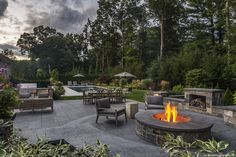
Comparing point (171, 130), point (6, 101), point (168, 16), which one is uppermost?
point (168, 16)

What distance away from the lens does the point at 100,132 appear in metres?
6.90

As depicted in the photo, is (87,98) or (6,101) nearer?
(6,101)

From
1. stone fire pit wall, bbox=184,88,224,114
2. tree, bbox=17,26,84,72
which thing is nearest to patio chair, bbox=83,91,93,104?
stone fire pit wall, bbox=184,88,224,114

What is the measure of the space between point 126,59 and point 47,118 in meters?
25.0

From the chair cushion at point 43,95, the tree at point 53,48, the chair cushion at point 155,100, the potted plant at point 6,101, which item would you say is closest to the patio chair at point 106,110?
the chair cushion at point 155,100

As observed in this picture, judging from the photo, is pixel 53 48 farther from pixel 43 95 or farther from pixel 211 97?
pixel 211 97

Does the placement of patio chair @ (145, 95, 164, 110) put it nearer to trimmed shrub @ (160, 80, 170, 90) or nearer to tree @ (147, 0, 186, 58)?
trimmed shrub @ (160, 80, 170, 90)

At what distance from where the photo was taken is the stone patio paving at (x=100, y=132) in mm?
5434

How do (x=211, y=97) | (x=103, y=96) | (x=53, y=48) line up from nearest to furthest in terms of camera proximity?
(x=211, y=97) < (x=103, y=96) < (x=53, y=48)

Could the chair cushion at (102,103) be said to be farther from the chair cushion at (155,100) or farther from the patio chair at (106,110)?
the chair cushion at (155,100)

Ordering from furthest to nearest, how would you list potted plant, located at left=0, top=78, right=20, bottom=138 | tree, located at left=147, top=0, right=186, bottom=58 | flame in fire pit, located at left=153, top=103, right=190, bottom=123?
1. tree, located at left=147, top=0, right=186, bottom=58
2. flame in fire pit, located at left=153, top=103, right=190, bottom=123
3. potted plant, located at left=0, top=78, right=20, bottom=138

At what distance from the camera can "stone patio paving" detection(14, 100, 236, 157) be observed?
5.43 metres

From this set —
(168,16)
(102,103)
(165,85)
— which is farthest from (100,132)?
(168,16)

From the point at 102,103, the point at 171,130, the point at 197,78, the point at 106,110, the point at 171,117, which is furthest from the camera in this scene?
the point at 197,78
